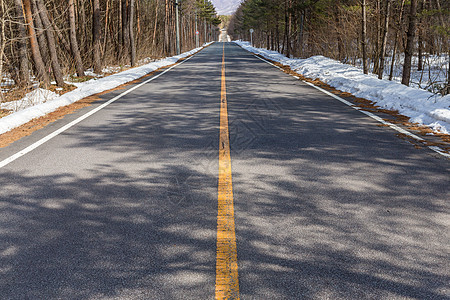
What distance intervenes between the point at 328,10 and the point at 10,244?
2931cm

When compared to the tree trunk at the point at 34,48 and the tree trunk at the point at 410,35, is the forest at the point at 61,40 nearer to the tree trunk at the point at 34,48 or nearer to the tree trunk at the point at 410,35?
the tree trunk at the point at 34,48

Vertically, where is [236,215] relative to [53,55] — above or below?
below

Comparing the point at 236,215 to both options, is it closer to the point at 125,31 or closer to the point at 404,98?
the point at 404,98

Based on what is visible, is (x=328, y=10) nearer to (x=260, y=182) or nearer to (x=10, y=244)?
(x=260, y=182)

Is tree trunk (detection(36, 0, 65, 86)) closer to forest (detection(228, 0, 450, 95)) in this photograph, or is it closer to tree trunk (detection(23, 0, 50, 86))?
tree trunk (detection(23, 0, 50, 86))

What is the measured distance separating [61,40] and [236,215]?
18.8 m

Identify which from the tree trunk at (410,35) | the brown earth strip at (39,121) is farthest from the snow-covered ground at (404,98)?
the brown earth strip at (39,121)

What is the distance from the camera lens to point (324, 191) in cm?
434

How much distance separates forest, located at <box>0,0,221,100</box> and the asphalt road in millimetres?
6794

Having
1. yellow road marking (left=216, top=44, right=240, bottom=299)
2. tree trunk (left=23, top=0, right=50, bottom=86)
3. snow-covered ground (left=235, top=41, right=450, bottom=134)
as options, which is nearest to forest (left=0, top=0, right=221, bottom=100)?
tree trunk (left=23, top=0, right=50, bottom=86)

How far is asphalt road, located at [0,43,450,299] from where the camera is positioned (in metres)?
2.73

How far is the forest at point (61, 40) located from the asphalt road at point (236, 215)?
679cm

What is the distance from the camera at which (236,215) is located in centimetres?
377

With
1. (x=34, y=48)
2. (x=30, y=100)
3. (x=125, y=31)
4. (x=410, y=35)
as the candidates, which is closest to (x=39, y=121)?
(x=30, y=100)
